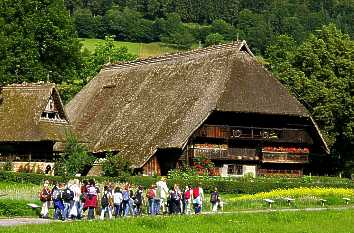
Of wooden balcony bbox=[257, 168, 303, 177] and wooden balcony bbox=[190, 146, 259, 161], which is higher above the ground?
wooden balcony bbox=[190, 146, 259, 161]

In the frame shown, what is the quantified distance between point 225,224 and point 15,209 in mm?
10791

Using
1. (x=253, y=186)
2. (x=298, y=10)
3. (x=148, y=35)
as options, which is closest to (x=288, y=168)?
(x=253, y=186)

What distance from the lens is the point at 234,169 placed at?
65812 mm

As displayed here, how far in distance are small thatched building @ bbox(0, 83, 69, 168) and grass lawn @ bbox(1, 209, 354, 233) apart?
29.5m

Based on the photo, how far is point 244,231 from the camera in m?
31.6

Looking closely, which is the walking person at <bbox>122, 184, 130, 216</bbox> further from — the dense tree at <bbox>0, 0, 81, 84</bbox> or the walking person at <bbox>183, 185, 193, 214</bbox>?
the dense tree at <bbox>0, 0, 81, 84</bbox>

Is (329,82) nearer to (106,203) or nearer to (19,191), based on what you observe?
(19,191)

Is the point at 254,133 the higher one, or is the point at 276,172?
the point at 254,133

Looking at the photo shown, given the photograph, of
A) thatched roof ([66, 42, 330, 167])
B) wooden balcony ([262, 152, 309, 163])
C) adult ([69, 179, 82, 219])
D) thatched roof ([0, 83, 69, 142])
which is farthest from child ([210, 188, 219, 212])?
wooden balcony ([262, 152, 309, 163])

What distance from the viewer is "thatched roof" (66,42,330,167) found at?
63594mm

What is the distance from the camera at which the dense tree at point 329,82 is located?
74.4m

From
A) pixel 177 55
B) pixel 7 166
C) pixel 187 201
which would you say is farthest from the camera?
pixel 177 55

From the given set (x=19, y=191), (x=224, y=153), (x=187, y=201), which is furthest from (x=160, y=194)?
(x=224, y=153)

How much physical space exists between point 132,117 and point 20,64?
40.3 feet
